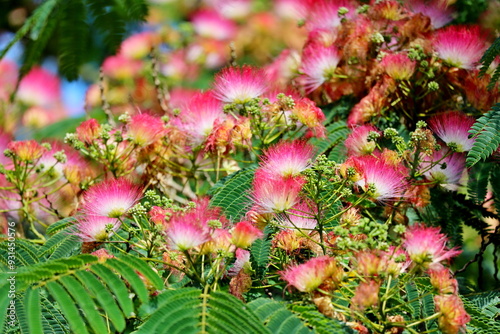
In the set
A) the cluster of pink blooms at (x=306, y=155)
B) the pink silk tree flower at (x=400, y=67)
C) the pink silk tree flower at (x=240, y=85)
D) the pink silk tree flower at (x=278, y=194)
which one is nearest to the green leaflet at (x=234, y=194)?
the cluster of pink blooms at (x=306, y=155)

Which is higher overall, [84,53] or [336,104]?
[84,53]

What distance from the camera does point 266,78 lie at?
257 cm

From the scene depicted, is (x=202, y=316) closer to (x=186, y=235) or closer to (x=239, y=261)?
(x=186, y=235)

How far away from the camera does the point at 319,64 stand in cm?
282

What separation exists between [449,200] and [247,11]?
12.3 feet

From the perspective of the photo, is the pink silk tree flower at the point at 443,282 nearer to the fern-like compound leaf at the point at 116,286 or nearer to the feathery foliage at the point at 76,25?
the fern-like compound leaf at the point at 116,286

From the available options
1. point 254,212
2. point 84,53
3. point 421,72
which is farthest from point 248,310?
point 84,53

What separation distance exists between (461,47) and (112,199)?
54.5 inches

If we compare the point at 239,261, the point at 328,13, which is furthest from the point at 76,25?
the point at 239,261

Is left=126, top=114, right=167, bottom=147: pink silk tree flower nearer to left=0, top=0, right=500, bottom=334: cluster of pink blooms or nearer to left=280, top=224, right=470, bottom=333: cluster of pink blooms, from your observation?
left=0, top=0, right=500, bottom=334: cluster of pink blooms

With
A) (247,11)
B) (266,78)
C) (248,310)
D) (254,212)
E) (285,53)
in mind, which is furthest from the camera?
(247,11)

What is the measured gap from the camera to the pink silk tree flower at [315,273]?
183cm

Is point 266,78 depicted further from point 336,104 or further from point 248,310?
point 248,310

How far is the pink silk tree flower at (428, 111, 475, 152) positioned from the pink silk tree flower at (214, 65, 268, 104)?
0.63 meters
